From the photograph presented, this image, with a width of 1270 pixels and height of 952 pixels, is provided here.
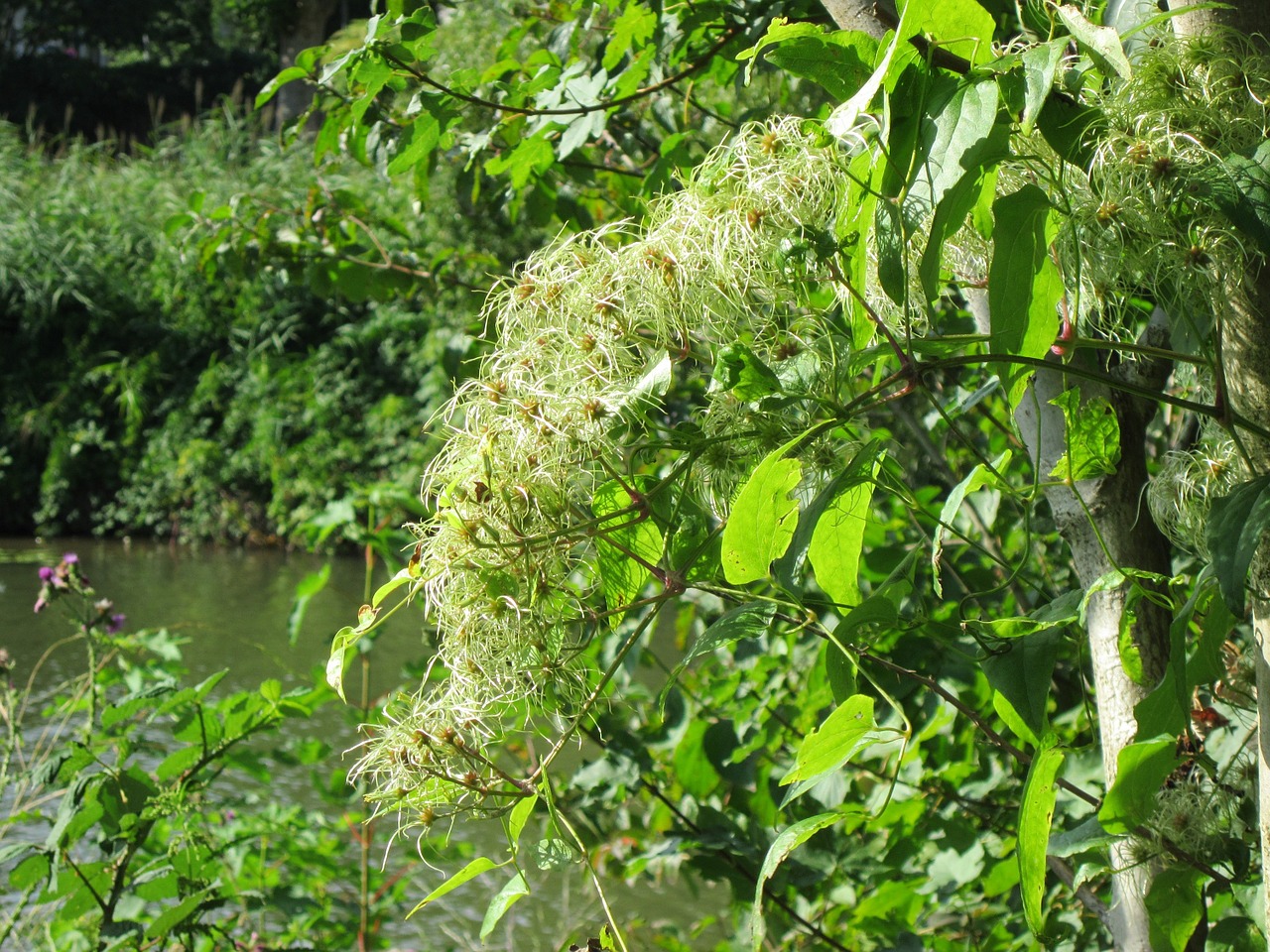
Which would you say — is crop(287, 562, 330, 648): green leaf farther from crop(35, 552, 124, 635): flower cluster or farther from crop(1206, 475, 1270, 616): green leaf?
crop(1206, 475, 1270, 616): green leaf

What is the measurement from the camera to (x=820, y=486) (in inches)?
22.8

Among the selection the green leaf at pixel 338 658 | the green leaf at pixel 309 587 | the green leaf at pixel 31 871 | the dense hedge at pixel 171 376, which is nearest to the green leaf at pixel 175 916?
the green leaf at pixel 31 871

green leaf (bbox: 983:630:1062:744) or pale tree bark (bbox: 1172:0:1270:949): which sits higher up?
pale tree bark (bbox: 1172:0:1270:949)

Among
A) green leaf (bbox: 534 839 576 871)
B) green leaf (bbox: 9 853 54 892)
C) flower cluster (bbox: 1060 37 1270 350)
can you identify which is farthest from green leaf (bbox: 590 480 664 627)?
green leaf (bbox: 9 853 54 892)

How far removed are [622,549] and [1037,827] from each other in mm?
206

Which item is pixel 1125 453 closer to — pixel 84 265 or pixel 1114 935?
pixel 1114 935

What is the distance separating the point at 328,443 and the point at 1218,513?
268 inches

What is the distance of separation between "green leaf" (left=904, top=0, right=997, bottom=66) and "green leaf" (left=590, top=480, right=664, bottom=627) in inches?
8.8

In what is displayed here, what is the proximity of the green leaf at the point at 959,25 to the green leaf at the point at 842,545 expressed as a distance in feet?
0.65

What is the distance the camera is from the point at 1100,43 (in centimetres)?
42

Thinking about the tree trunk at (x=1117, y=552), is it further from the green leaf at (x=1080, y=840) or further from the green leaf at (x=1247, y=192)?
the green leaf at (x=1247, y=192)

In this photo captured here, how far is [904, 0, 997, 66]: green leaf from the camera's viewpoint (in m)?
0.45

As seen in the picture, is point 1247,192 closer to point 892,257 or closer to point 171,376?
point 892,257

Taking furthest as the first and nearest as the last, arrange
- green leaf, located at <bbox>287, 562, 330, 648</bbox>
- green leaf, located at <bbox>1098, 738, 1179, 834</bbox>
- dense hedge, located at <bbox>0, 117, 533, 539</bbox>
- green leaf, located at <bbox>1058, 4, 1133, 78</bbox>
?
1. dense hedge, located at <bbox>0, 117, 533, 539</bbox>
2. green leaf, located at <bbox>287, 562, 330, 648</bbox>
3. green leaf, located at <bbox>1098, 738, 1179, 834</bbox>
4. green leaf, located at <bbox>1058, 4, 1133, 78</bbox>
